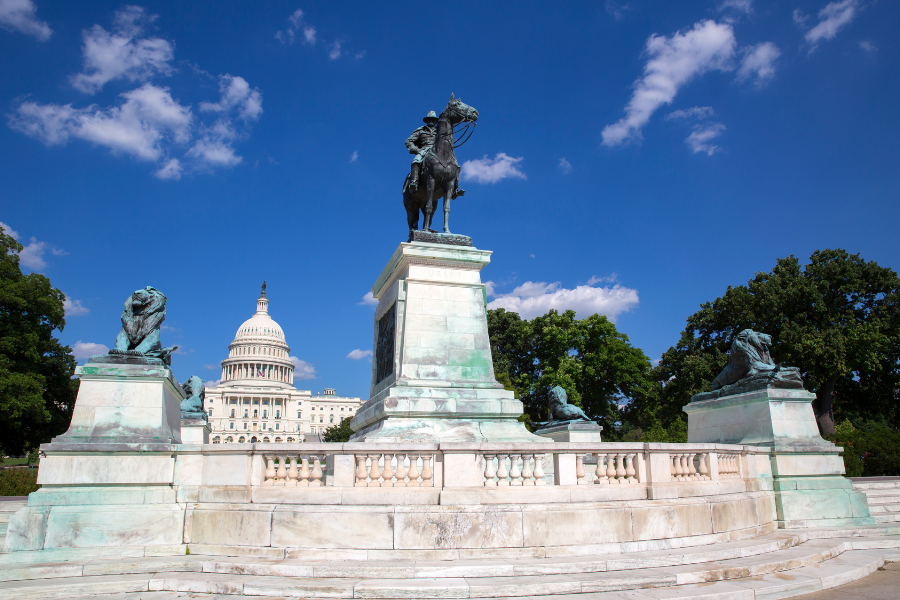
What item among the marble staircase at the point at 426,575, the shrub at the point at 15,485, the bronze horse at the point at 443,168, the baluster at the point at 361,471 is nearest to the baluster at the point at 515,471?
the marble staircase at the point at 426,575

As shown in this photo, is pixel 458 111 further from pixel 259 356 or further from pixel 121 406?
pixel 259 356

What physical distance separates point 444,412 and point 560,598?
5.05 m

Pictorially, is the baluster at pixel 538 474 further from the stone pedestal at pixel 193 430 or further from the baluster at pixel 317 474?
the stone pedestal at pixel 193 430

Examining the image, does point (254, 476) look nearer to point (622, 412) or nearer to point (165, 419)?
point (165, 419)

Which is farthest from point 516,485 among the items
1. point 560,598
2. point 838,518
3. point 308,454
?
point 838,518

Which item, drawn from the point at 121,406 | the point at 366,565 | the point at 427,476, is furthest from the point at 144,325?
the point at 366,565

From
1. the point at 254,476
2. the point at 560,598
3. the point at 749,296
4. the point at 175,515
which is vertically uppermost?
the point at 749,296

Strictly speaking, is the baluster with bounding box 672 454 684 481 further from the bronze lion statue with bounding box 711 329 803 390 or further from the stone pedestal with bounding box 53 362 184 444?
the stone pedestal with bounding box 53 362 184 444

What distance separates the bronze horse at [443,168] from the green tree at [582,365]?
102 ft

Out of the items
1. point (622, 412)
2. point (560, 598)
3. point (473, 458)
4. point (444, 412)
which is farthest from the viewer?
point (622, 412)

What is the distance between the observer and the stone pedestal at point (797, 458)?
11055 millimetres

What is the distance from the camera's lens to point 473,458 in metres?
7.92

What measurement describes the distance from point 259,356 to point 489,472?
526ft

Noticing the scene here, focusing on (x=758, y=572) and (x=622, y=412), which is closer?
(x=758, y=572)
